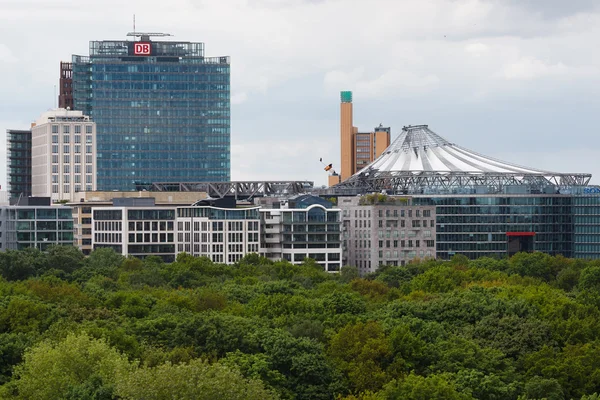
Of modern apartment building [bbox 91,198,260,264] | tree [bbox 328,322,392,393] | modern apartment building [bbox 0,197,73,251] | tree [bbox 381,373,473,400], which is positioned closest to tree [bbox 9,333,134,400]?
tree [bbox 381,373,473,400]

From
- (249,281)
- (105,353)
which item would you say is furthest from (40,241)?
(105,353)

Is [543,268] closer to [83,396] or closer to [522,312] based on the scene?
[522,312]

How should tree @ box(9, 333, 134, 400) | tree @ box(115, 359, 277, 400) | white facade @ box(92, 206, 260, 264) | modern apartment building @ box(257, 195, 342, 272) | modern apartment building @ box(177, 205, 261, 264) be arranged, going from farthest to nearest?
modern apartment building @ box(257, 195, 342, 272), white facade @ box(92, 206, 260, 264), modern apartment building @ box(177, 205, 261, 264), tree @ box(9, 333, 134, 400), tree @ box(115, 359, 277, 400)

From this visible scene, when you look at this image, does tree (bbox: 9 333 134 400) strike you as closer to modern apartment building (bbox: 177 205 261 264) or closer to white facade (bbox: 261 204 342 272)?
modern apartment building (bbox: 177 205 261 264)

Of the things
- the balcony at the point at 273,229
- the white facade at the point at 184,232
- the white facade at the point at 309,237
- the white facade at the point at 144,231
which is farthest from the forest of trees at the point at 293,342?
the balcony at the point at 273,229

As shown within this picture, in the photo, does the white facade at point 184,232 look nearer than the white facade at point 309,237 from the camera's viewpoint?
→ Yes

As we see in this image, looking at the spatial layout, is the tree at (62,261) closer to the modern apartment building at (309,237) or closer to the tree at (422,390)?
the modern apartment building at (309,237)
